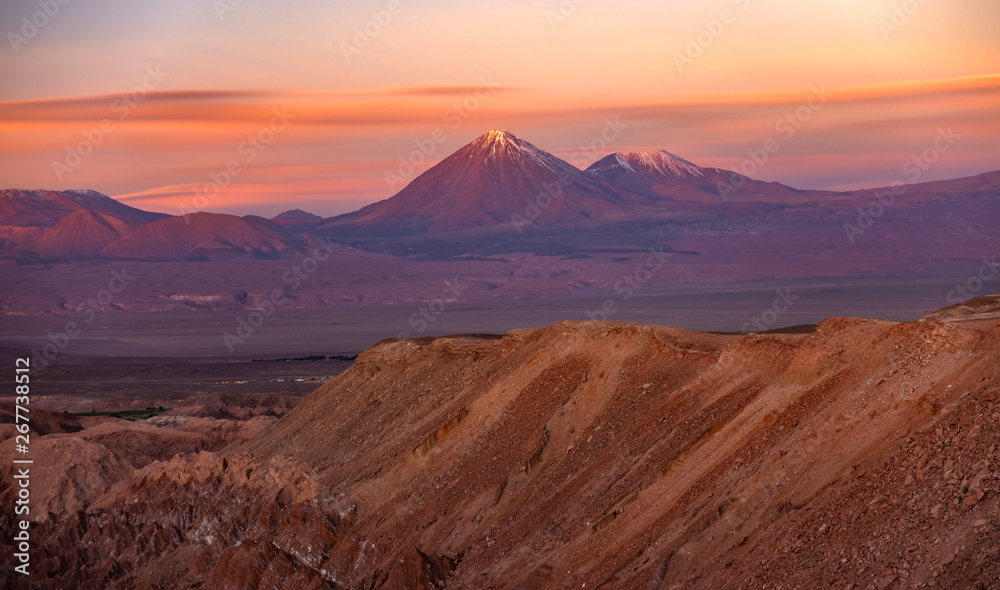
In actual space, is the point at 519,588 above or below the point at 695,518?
below

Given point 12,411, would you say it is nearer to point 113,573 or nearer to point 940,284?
point 113,573

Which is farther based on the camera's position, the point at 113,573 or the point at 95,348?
the point at 95,348

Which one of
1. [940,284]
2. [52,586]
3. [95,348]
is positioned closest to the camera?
[52,586]

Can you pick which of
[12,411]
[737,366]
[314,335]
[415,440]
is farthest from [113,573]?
[314,335]

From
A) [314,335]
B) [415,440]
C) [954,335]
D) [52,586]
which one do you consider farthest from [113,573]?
[314,335]

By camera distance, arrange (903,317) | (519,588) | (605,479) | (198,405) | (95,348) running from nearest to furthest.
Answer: (519,588) < (605,479) < (198,405) < (903,317) < (95,348)

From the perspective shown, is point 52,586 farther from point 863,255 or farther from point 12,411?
point 863,255
